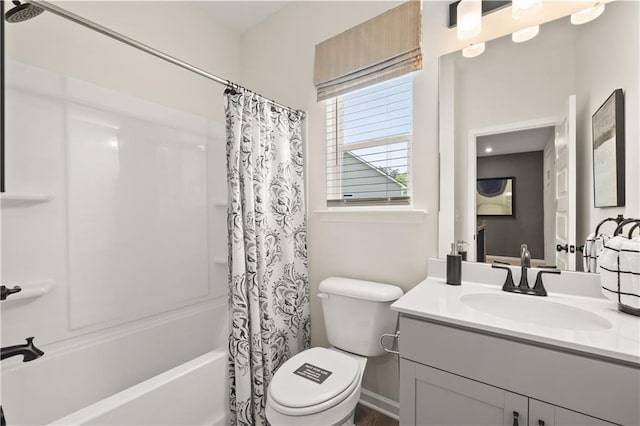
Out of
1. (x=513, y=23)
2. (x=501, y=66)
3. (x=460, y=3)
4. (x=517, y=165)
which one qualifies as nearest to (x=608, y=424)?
(x=517, y=165)

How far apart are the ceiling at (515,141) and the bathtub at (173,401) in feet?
5.56

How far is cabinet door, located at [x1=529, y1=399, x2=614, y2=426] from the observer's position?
77 centimetres

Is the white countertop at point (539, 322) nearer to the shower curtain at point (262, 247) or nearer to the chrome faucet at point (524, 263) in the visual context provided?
the chrome faucet at point (524, 263)

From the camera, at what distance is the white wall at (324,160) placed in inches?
59.8

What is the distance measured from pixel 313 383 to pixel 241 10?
8.31 ft

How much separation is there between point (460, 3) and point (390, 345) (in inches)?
68.0

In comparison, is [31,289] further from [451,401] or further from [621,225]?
[621,225]

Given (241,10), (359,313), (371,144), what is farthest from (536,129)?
(241,10)

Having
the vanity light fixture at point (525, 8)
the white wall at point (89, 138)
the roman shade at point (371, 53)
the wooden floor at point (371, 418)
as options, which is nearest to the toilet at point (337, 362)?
the wooden floor at point (371, 418)

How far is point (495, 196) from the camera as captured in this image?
1.35 metres

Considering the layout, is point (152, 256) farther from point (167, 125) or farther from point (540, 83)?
point (540, 83)

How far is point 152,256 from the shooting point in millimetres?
1886

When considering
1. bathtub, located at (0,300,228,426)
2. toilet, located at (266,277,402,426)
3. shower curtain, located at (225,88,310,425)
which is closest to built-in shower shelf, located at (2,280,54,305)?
bathtub, located at (0,300,228,426)

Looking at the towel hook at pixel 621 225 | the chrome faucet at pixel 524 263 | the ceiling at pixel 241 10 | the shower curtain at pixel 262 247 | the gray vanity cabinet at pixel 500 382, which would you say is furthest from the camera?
the ceiling at pixel 241 10
